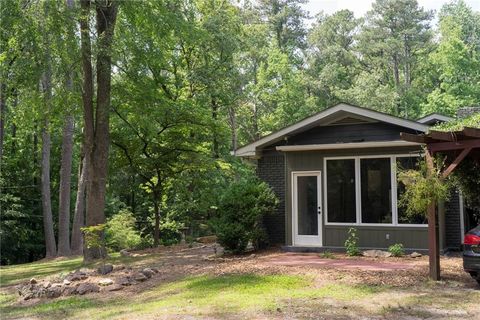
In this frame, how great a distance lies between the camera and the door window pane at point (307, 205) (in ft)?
47.5

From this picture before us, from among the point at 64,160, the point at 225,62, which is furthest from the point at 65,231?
the point at 225,62

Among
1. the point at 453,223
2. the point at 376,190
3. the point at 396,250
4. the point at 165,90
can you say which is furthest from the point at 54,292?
the point at 165,90

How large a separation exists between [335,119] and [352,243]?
3.70 m

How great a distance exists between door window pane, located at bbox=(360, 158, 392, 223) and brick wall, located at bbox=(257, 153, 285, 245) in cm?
272

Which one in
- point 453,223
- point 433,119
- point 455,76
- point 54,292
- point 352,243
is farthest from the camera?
point 455,76

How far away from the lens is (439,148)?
31.2 feet

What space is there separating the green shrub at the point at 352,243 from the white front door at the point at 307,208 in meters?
0.92

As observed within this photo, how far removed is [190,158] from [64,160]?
7441 millimetres

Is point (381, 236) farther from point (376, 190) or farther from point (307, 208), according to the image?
point (307, 208)

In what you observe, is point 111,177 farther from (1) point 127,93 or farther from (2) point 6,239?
(2) point 6,239

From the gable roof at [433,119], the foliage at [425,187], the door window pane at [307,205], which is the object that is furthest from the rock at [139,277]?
the gable roof at [433,119]

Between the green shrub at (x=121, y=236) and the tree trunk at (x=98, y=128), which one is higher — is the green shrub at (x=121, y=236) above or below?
below

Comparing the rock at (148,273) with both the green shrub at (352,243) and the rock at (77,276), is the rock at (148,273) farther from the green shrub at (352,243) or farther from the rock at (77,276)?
the green shrub at (352,243)

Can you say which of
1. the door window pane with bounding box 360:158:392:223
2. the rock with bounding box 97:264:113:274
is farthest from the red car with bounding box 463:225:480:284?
the rock with bounding box 97:264:113:274
